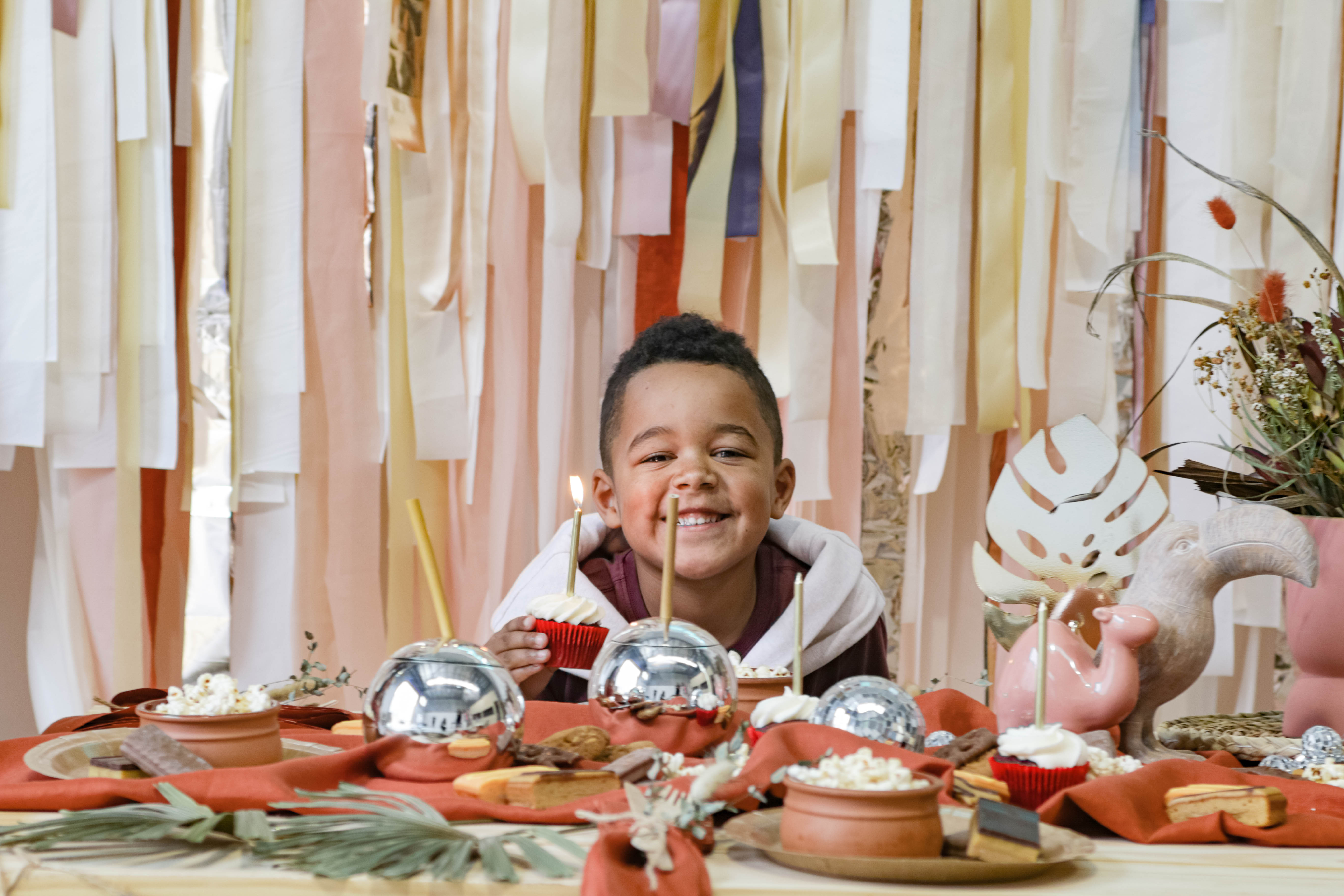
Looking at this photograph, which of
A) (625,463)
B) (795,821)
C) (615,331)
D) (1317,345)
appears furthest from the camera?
(615,331)

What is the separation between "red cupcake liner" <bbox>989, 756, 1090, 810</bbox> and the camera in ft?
2.11

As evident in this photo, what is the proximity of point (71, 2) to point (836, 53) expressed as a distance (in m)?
1.05

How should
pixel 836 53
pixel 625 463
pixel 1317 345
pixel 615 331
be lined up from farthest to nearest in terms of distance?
pixel 615 331 → pixel 836 53 → pixel 625 463 → pixel 1317 345

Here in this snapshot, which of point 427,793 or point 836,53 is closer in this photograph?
point 427,793

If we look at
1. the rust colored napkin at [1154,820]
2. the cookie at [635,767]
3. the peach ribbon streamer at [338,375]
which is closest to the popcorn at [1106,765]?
the rust colored napkin at [1154,820]

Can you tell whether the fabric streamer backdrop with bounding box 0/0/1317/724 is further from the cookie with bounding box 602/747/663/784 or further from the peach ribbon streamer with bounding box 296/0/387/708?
the cookie with bounding box 602/747/663/784

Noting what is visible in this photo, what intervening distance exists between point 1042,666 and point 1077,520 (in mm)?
356

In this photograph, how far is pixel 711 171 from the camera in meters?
1.69

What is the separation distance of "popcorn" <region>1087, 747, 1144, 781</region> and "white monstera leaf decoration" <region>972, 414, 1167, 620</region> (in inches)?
8.7

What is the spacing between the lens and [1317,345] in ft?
3.36

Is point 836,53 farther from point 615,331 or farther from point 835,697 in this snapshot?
point 835,697

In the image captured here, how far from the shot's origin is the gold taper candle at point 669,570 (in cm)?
73

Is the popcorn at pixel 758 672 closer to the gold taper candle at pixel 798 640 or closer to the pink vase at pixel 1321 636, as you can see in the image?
the gold taper candle at pixel 798 640

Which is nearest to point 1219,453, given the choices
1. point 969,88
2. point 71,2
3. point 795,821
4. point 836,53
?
point 969,88
